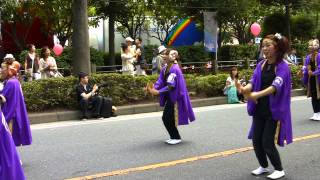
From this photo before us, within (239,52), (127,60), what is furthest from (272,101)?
(239,52)

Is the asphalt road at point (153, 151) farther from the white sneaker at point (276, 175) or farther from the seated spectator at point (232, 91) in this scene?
the seated spectator at point (232, 91)

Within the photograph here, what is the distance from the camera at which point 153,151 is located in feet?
25.8

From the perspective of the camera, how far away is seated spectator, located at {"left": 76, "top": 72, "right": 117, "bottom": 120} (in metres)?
11.7

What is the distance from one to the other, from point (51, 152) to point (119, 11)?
14890 mm

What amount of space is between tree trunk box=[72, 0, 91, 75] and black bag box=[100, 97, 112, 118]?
5.79 feet

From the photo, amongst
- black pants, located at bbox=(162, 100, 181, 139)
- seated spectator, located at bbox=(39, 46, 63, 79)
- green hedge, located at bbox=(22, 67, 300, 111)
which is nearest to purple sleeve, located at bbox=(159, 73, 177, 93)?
black pants, located at bbox=(162, 100, 181, 139)

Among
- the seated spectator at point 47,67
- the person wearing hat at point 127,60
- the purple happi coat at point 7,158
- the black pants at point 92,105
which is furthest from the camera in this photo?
the person wearing hat at point 127,60

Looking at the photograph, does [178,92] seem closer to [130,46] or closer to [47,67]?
[47,67]

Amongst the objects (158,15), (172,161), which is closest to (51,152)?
(172,161)

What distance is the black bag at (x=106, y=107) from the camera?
11.8m

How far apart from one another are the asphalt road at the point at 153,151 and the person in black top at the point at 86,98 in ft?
1.50

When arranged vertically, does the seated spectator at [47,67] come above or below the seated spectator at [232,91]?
above

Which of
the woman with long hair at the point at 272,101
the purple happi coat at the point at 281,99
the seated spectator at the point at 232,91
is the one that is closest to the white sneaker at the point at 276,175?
the woman with long hair at the point at 272,101

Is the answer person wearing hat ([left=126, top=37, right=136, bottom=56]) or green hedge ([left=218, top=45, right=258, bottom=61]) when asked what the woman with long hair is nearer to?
person wearing hat ([left=126, top=37, right=136, bottom=56])
